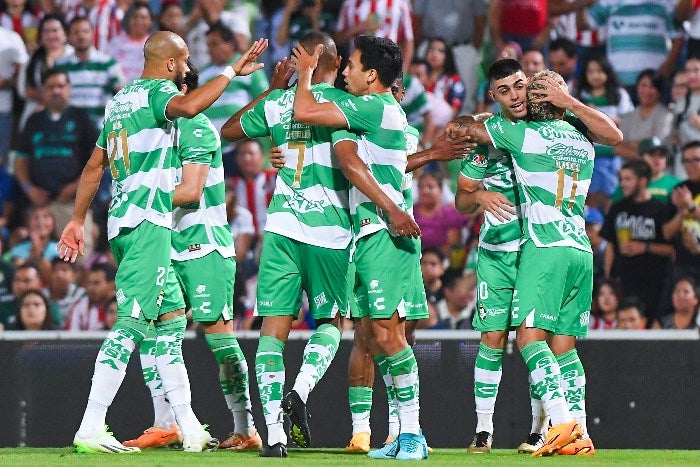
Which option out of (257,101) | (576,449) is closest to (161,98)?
(257,101)

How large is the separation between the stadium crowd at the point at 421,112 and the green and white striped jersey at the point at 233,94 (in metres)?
0.02

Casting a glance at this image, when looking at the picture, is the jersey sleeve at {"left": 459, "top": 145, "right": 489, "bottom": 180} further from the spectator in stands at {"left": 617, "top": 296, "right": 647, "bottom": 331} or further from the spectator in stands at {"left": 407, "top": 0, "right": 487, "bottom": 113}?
the spectator in stands at {"left": 407, "top": 0, "right": 487, "bottom": 113}

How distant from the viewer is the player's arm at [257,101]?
31.5ft

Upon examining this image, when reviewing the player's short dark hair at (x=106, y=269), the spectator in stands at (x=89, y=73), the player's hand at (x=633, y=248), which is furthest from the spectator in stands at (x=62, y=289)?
the player's hand at (x=633, y=248)

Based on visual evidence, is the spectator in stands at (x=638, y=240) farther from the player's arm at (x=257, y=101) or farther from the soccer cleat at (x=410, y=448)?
the soccer cleat at (x=410, y=448)

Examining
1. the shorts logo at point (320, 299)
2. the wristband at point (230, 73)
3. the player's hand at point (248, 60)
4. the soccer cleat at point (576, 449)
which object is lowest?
the soccer cleat at point (576, 449)

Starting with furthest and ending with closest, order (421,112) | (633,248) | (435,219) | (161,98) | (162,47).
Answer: (421,112) < (435,219) < (633,248) < (162,47) < (161,98)

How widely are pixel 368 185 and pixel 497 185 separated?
5.16 feet

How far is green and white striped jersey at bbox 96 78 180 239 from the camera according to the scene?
9.24 metres

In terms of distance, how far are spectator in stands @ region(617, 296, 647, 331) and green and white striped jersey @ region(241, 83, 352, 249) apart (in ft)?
15.8

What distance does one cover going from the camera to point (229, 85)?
16219 mm

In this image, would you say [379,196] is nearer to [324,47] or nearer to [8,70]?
[324,47]

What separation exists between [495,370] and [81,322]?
5.89 m

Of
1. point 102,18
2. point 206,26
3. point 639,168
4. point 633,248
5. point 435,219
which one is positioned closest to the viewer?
point 633,248
